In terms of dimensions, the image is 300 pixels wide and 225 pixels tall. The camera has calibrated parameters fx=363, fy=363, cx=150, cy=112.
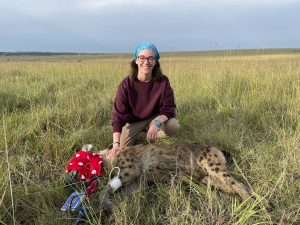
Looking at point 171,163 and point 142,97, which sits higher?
point 142,97

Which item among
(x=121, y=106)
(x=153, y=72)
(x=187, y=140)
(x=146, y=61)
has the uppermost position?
(x=146, y=61)

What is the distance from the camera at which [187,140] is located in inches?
179

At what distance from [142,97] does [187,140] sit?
2.55 feet

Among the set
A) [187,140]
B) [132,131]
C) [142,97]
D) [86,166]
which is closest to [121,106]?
[142,97]

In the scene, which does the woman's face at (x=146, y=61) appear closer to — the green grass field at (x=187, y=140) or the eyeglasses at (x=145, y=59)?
the eyeglasses at (x=145, y=59)

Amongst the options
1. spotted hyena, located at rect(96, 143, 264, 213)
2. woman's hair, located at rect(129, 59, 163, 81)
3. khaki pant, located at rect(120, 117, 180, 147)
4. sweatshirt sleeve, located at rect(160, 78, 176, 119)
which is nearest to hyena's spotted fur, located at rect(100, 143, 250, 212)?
spotted hyena, located at rect(96, 143, 264, 213)

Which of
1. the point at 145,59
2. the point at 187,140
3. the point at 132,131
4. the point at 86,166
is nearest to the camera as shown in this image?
the point at 86,166

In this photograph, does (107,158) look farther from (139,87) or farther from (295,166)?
(295,166)

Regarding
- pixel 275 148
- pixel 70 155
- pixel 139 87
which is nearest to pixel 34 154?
pixel 70 155

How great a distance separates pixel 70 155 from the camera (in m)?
4.08

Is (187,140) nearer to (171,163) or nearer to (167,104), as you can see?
(167,104)

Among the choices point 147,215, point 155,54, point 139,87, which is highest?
point 155,54

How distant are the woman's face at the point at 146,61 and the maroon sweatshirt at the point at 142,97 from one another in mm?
243

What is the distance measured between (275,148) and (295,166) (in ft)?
1.83
